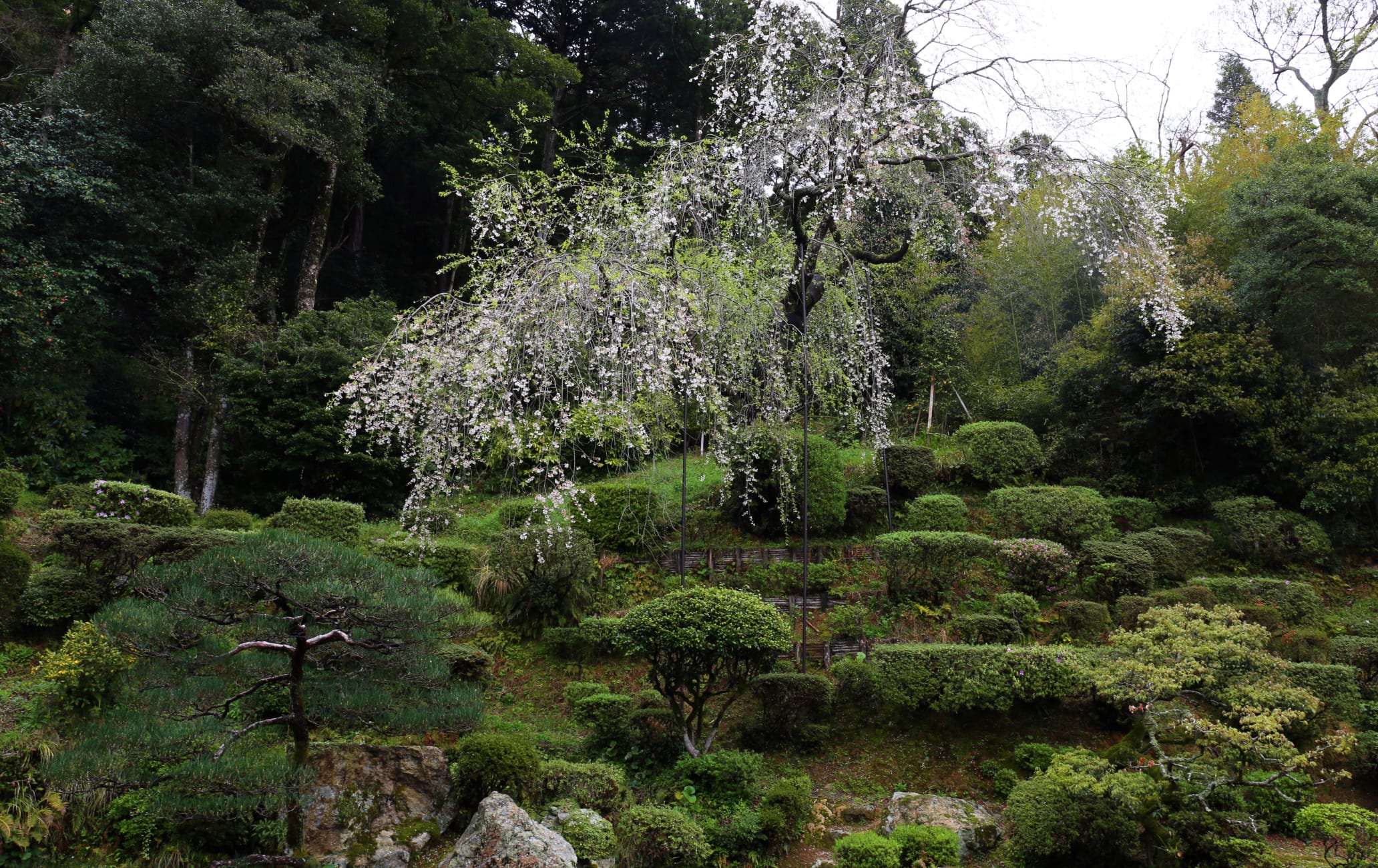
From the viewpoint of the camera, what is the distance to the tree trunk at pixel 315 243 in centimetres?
1179

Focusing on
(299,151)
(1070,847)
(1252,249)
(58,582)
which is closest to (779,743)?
(1070,847)

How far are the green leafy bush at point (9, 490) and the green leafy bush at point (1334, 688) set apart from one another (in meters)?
10.4

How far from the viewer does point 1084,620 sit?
593 cm

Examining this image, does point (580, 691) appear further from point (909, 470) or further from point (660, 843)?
point (909, 470)

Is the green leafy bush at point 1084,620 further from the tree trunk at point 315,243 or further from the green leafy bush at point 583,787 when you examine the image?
the tree trunk at point 315,243

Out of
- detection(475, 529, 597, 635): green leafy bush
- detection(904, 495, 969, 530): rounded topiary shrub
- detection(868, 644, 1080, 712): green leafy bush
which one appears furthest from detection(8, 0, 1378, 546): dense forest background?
detection(868, 644, 1080, 712): green leafy bush

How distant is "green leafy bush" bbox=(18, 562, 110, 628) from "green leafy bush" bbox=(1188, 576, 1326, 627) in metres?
8.99

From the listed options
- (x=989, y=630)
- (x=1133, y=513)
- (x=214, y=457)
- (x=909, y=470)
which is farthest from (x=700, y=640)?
(x=214, y=457)

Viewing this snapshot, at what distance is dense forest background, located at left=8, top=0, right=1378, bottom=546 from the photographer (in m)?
8.02

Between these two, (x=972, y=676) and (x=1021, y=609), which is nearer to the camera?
(x=972, y=676)

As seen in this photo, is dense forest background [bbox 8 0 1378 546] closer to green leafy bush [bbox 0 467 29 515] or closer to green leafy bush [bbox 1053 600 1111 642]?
green leafy bush [bbox 0 467 29 515]

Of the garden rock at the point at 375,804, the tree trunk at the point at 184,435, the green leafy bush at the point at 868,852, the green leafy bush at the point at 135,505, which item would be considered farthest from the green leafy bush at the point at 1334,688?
the tree trunk at the point at 184,435

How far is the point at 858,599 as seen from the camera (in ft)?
22.0

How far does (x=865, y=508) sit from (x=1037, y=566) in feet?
6.45
